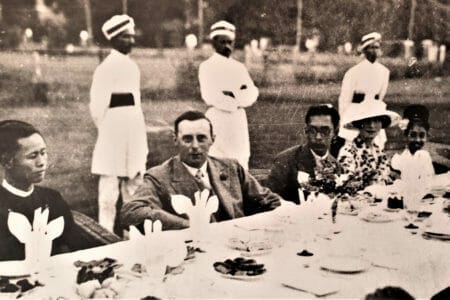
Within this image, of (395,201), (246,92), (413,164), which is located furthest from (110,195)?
(413,164)

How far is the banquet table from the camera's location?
3.49 meters

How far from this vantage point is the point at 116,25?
3.39m

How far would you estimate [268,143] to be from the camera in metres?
3.79

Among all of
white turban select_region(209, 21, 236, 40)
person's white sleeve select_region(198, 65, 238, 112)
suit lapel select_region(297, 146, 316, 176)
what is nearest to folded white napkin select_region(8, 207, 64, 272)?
person's white sleeve select_region(198, 65, 238, 112)

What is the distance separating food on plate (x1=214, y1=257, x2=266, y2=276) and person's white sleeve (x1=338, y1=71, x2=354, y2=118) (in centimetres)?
108

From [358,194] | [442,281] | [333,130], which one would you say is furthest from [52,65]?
[442,281]

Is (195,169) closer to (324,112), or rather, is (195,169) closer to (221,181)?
(221,181)

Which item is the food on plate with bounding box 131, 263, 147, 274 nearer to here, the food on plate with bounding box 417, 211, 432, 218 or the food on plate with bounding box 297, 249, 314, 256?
the food on plate with bounding box 297, 249, 314, 256

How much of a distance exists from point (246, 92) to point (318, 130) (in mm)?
524

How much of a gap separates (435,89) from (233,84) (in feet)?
4.36

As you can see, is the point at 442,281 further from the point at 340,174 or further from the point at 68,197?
the point at 68,197

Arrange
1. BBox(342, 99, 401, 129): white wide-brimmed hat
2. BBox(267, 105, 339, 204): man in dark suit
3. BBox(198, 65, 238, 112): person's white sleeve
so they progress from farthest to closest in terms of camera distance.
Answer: BBox(342, 99, 401, 129): white wide-brimmed hat
BBox(267, 105, 339, 204): man in dark suit
BBox(198, 65, 238, 112): person's white sleeve

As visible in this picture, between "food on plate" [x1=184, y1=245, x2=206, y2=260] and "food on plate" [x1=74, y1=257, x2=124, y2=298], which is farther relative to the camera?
"food on plate" [x1=184, y1=245, x2=206, y2=260]

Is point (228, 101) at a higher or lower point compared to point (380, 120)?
higher
